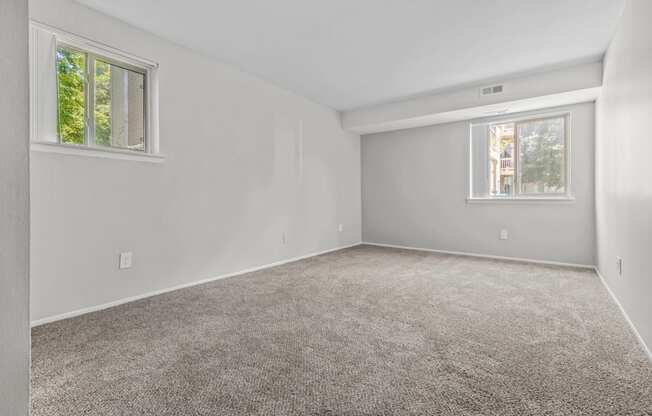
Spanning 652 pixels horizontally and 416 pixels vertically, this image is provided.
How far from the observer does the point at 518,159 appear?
4.28 meters

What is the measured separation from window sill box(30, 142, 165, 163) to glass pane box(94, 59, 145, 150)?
175mm

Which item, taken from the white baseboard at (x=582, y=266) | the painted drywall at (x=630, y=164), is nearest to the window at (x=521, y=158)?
the white baseboard at (x=582, y=266)

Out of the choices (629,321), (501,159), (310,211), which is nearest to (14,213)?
(629,321)

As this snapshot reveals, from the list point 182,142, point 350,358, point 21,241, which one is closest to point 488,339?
point 350,358

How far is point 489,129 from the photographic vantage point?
4457 millimetres

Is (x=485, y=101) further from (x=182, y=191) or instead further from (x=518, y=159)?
(x=182, y=191)

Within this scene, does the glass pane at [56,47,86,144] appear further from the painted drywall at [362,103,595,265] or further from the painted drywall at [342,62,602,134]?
the painted drywall at [362,103,595,265]

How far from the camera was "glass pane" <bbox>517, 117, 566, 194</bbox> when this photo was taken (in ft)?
13.1

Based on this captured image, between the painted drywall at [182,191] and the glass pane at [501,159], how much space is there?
2.47 metres

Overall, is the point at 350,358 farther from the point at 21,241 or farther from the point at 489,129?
the point at 489,129

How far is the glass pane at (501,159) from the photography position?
4.36 m

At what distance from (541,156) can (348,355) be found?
3.96 metres

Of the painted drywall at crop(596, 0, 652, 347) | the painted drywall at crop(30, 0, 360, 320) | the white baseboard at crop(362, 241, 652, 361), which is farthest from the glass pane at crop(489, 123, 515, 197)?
the painted drywall at crop(30, 0, 360, 320)

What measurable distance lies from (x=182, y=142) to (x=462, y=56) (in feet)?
9.62
